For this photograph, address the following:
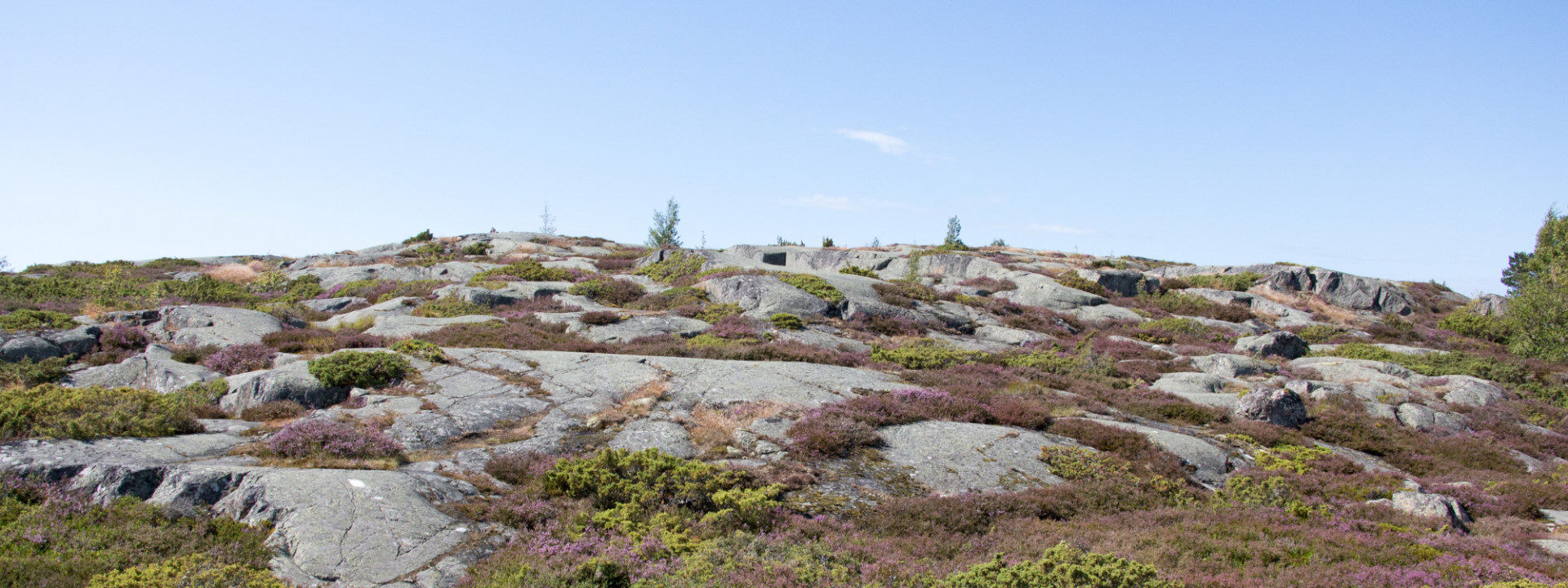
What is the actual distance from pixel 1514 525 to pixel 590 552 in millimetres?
13325

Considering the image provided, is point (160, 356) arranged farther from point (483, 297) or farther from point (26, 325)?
point (483, 297)

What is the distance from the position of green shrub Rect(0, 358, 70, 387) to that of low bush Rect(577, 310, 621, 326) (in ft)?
41.1

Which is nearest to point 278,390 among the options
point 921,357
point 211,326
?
point 211,326

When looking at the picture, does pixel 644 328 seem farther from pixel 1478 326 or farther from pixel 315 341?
pixel 1478 326

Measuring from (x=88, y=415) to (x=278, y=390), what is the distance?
12.6ft

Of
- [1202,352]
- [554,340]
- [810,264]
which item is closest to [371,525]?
[554,340]

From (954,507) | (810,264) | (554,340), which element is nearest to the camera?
(954,507)

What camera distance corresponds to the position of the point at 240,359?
1669 cm

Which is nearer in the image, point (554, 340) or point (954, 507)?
point (954, 507)

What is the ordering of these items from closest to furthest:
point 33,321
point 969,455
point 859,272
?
1. point 969,455
2. point 33,321
3. point 859,272

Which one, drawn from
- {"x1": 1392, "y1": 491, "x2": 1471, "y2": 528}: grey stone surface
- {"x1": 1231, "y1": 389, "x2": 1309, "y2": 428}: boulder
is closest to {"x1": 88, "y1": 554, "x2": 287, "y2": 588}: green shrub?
{"x1": 1392, "y1": 491, "x2": 1471, "y2": 528}: grey stone surface

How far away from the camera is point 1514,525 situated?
34.5ft

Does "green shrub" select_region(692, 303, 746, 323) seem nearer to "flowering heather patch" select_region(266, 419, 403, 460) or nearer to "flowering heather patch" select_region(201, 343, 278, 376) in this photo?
"flowering heather patch" select_region(201, 343, 278, 376)

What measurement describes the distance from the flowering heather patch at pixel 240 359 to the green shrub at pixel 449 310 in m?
7.70
